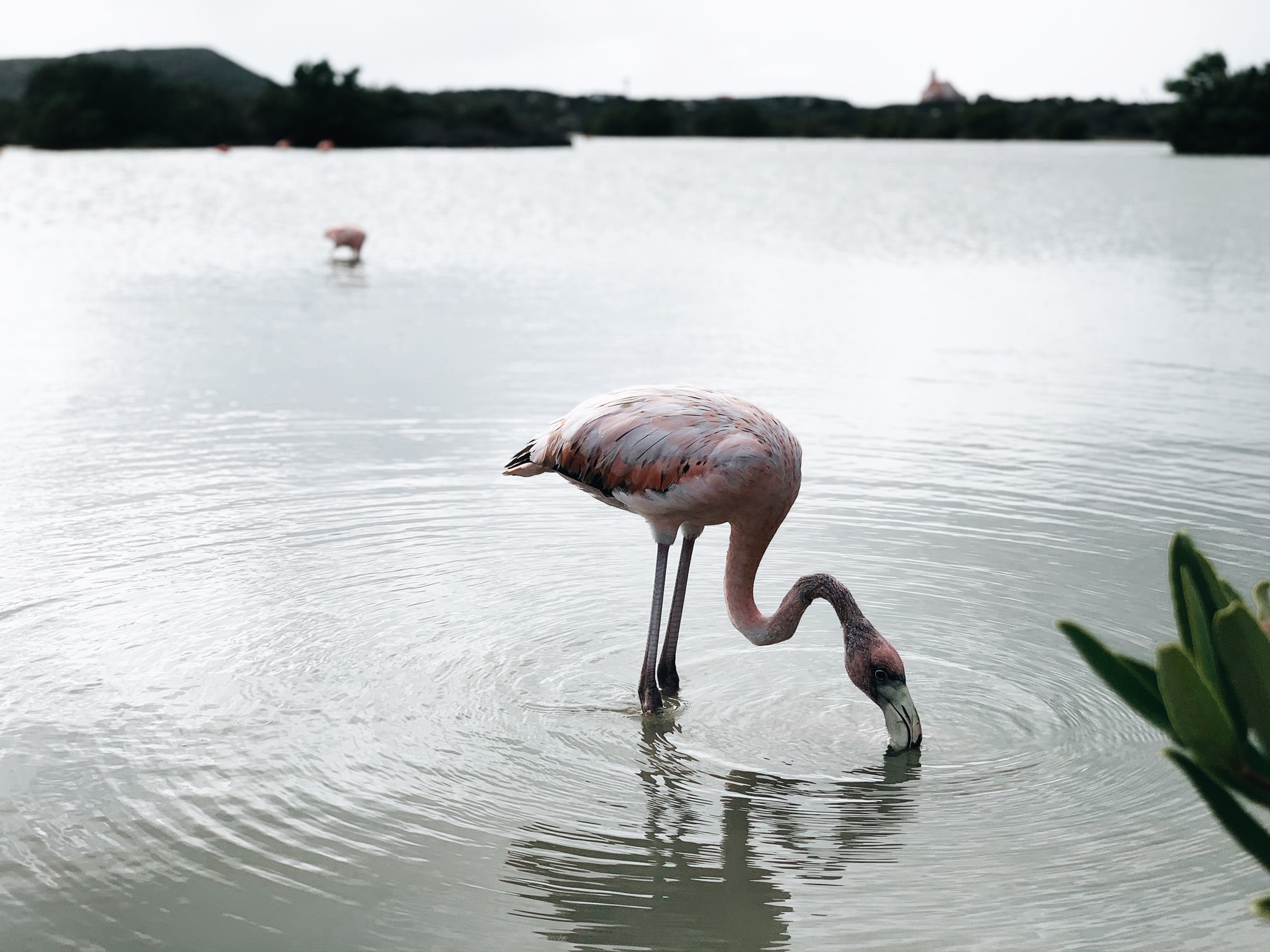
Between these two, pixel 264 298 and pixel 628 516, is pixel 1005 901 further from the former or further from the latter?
pixel 264 298

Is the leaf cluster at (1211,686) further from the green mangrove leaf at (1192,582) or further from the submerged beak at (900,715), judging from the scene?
the submerged beak at (900,715)

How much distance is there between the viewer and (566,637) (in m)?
5.99

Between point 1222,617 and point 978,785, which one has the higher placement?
point 1222,617

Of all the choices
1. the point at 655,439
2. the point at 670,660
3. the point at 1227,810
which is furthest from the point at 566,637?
the point at 1227,810

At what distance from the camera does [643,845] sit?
14.0 feet

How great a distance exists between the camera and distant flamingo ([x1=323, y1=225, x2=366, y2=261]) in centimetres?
2159

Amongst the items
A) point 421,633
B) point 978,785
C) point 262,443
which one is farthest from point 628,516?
point 978,785

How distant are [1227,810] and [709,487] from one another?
283 centimetres

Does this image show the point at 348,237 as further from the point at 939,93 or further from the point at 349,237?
the point at 939,93

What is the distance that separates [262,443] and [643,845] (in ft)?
18.6

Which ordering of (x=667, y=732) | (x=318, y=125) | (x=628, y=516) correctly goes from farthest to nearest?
(x=318, y=125), (x=628, y=516), (x=667, y=732)

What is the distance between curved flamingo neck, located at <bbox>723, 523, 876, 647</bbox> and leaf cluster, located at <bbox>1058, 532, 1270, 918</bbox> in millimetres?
2544

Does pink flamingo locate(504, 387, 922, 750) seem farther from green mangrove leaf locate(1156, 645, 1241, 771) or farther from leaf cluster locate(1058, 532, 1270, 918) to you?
green mangrove leaf locate(1156, 645, 1241, 771)

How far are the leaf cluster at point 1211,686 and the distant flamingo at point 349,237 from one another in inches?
795
